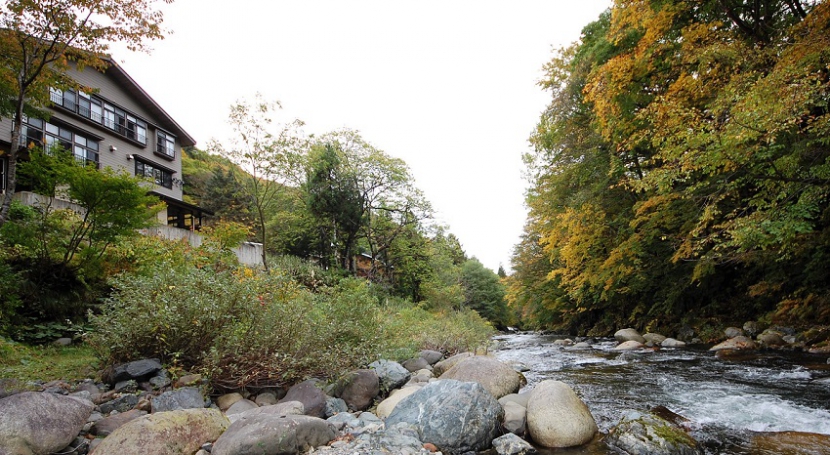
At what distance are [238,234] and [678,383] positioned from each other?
44.5 feet

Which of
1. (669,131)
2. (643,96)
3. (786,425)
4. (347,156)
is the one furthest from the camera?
(347,156)

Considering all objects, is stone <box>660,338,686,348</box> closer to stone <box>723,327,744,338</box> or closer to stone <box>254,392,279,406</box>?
stone <box>723,327,744,338</box>

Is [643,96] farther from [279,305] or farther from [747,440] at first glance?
[279,305]

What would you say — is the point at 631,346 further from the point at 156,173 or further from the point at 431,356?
the point at 156,173

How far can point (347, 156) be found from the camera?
24.6 metres

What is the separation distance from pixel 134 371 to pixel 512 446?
4.99m

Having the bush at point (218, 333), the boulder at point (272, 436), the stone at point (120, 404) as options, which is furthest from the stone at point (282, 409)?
the stone at point (120, 404)

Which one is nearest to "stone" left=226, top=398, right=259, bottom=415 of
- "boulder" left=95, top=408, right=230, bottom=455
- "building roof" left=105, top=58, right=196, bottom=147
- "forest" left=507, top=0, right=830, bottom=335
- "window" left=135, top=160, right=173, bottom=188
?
"boulder" left=95, top=408, right=230, bottom=455

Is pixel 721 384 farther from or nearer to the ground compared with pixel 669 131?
nearer to the ground

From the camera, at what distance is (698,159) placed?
712cm

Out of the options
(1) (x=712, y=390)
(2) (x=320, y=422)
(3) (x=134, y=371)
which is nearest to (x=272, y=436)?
(2) (x=320, y=422)

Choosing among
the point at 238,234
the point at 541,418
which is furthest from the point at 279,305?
the point at 238,234

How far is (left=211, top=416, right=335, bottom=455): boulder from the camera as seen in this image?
3834mm

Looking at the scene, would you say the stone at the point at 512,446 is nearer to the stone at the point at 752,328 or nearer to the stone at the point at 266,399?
the stone at the point at 266,399
